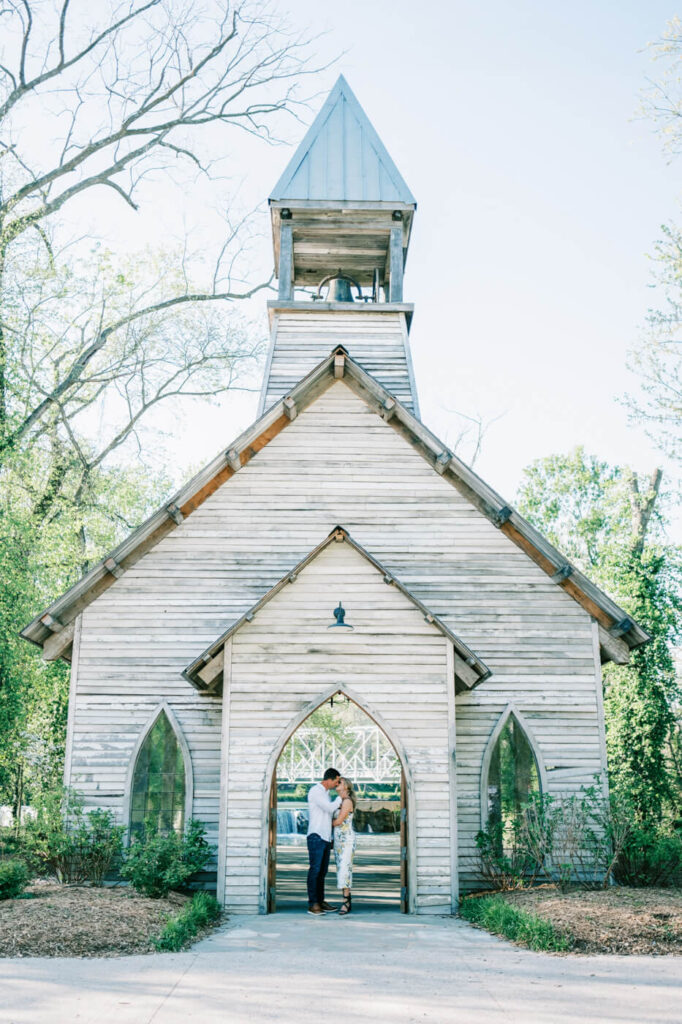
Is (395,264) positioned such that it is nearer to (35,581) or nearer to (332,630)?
(332,630)

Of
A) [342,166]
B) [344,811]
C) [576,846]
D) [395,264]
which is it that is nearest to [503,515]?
[576,846]

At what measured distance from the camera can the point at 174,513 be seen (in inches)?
579

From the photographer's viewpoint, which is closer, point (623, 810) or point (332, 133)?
point (623, 810)

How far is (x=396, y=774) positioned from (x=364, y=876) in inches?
704

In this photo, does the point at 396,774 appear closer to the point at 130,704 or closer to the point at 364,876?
the point at 364,876

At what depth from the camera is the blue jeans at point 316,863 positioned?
12.0 meters

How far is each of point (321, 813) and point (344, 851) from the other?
23.1 inches

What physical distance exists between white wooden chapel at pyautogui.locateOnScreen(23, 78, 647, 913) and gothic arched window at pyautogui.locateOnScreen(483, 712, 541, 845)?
0.11 metres

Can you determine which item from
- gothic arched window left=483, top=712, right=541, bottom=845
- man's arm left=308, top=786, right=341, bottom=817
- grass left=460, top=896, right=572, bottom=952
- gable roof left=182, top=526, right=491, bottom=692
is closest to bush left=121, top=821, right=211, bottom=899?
man's arm left=308, top=786, right=341, bottom=817

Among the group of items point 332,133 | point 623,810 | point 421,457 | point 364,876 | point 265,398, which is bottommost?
point 364,876

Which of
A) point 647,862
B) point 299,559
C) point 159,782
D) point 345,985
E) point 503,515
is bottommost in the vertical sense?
point 345,985

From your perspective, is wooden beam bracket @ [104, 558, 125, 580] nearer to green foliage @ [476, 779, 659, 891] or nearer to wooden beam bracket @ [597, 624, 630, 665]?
green foliage @ [476, 779, 659, 891]

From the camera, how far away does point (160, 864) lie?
1177 cm

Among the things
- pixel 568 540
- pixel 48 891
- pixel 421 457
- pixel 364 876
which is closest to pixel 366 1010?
pixel 48 891
